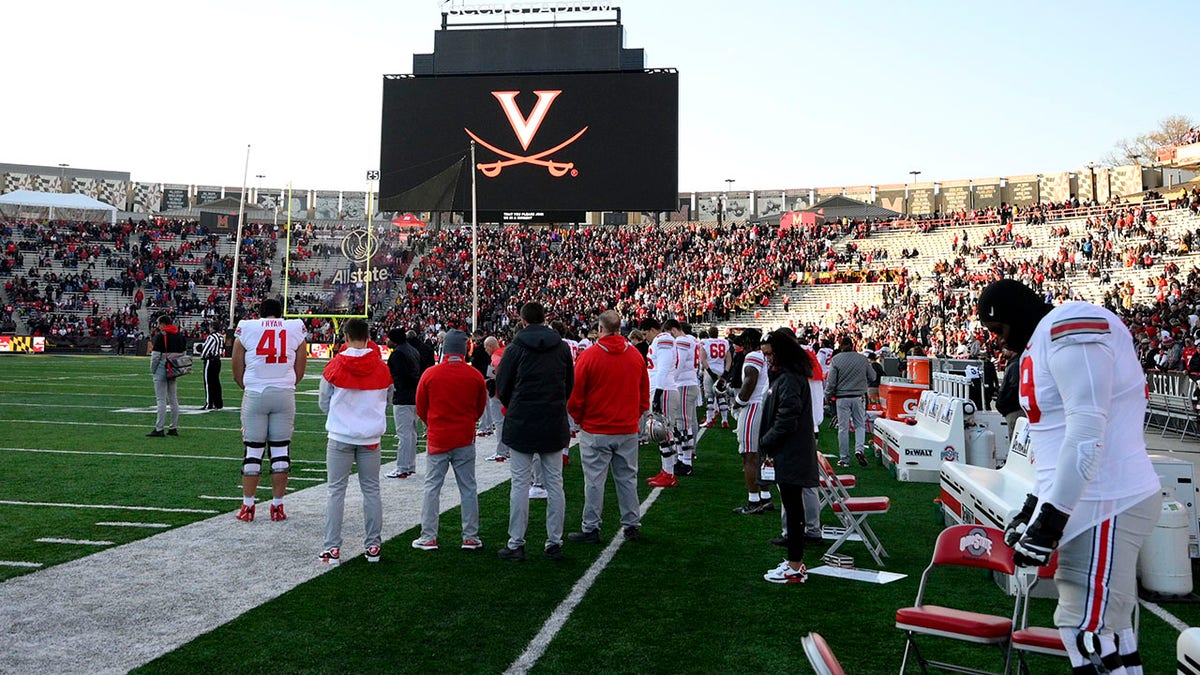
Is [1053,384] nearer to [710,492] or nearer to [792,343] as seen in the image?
[792,343]

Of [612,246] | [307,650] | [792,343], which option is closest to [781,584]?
[792,343]

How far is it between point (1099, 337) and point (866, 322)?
32.0 m

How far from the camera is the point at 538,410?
23.7ft

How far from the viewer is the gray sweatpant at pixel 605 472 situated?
25.1 ft

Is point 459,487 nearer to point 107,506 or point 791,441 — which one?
point 791,441

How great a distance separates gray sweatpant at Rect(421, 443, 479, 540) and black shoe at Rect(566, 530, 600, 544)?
89cm

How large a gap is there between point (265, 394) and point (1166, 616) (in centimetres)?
704

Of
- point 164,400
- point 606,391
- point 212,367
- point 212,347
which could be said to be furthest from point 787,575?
point 212,367

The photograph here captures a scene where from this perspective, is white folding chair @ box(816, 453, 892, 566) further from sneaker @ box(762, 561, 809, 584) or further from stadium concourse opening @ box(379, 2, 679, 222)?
stadium concourse opening @ box(379, 2, 679, 222)

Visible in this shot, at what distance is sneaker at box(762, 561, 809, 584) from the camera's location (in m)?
6.36

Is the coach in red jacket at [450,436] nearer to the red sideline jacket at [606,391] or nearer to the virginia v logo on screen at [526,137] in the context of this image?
the red sideline jacket at [606,391]

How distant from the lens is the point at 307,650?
478cm

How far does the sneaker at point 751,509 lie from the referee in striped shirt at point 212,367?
12037 millimetres

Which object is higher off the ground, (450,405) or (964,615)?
(450,405)
